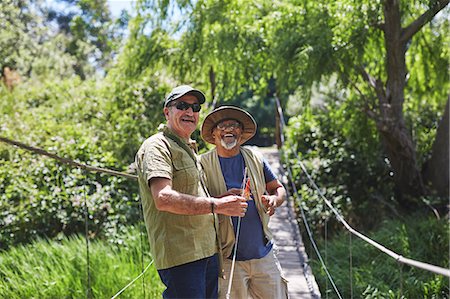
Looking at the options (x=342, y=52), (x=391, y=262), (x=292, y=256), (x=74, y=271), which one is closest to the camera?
(x=74, y=271)

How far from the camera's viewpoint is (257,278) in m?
2.74

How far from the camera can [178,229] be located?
86.9 inches

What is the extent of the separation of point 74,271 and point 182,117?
293cm

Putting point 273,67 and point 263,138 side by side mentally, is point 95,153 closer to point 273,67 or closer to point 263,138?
point 273,67

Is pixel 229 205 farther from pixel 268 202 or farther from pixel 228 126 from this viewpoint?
pixel 228 126

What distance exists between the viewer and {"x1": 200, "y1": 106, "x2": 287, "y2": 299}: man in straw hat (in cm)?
270

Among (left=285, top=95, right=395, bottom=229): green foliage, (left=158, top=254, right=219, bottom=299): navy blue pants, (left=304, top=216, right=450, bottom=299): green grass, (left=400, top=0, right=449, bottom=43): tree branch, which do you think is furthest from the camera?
(left=285, top=95, right=395, bottom=229): green foliage

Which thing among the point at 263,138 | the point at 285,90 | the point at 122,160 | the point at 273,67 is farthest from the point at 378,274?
the point at 263,138

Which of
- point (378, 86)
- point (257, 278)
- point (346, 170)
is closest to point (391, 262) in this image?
point (378, 86)

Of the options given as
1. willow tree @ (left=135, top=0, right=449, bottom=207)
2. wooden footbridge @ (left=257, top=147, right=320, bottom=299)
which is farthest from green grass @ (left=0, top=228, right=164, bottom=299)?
willow tree @ (left=135, top=0, right=449, bottom=207)

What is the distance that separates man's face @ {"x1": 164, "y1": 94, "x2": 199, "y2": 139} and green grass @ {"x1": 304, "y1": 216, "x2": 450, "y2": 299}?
2.56 meters

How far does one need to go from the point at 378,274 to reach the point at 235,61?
3.32 meters

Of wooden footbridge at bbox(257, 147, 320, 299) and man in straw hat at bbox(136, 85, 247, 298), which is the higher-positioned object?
man in straw hat at bbox(136, 85, 247, 298)

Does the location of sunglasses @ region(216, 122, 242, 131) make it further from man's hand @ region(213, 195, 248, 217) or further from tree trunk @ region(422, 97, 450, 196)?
tree trunk @ region(422, 97, 450, 196)
